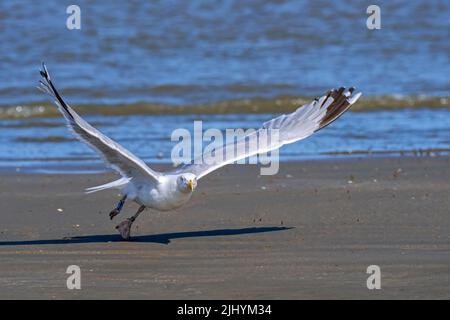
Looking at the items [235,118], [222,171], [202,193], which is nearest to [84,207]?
[202,193]

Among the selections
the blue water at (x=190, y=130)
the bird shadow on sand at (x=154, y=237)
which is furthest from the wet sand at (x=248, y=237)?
the blue water at (x=190, y=130)

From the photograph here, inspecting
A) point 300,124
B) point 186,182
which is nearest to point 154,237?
point 186,182

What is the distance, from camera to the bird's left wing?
8.64 meters

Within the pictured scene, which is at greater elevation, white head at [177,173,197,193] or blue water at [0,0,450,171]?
blue water at [0,0,450,171]

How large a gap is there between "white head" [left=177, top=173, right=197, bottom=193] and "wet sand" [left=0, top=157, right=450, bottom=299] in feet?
1.43

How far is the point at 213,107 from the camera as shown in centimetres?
1830

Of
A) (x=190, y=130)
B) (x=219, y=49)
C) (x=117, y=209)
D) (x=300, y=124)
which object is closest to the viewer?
(x=117, y=209)

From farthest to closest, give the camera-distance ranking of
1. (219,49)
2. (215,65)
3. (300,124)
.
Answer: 1. (219,49)
2. (215,65)
3. (300,124)

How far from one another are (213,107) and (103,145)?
949 cm

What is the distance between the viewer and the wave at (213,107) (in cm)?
1784

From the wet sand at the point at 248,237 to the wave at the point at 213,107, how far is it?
5473 millimetres

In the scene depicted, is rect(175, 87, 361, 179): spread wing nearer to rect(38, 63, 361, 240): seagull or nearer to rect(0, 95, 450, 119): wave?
rect(38, 63, 361, 240): seagull

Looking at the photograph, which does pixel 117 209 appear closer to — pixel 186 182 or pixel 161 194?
pixel 161 194

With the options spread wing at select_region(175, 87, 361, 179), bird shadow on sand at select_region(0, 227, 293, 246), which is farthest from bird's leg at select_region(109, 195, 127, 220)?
spread wing at select_region(175, 87, 361, 179)
